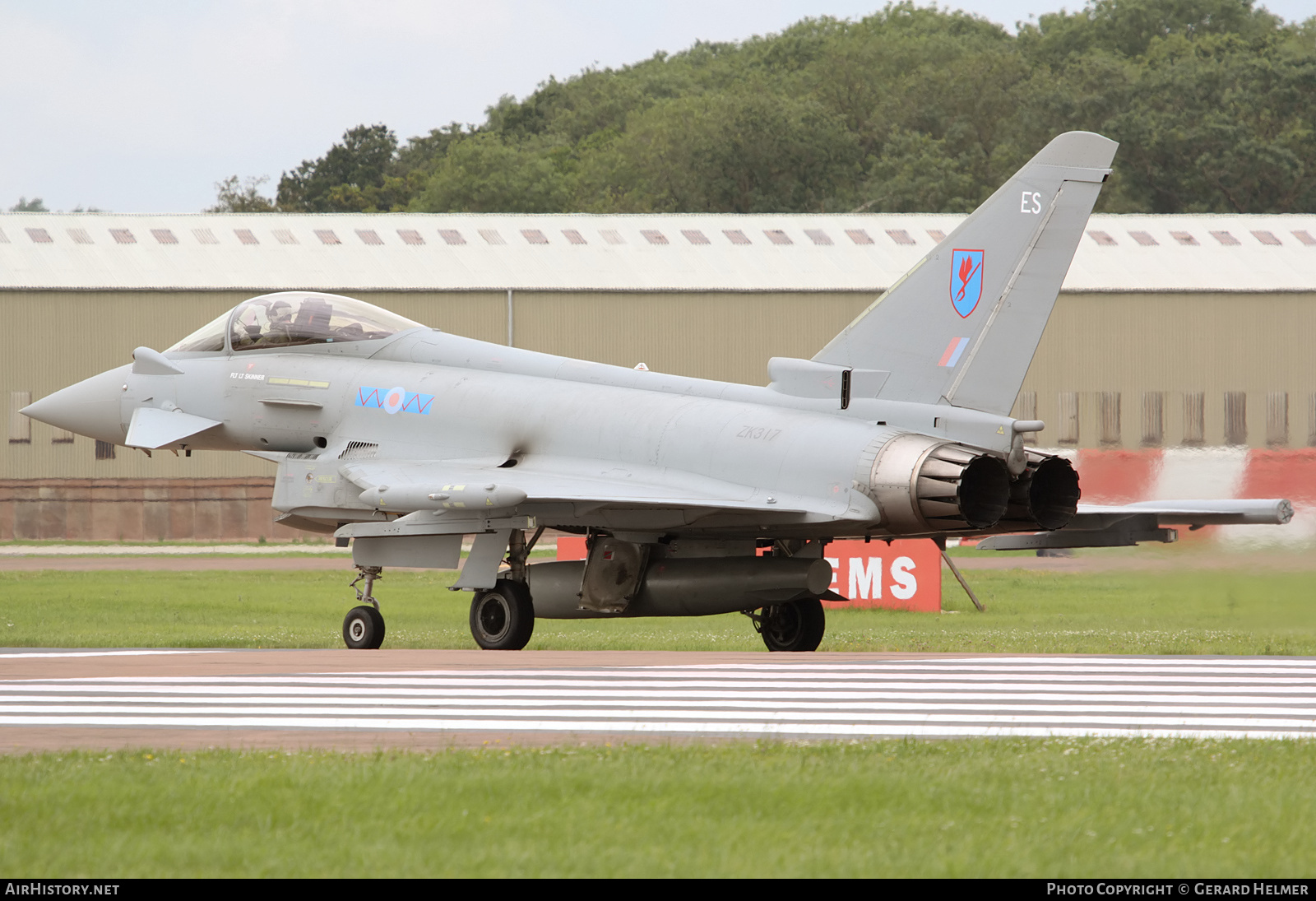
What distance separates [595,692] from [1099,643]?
833cm

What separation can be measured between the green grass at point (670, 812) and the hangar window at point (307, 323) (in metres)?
11.6

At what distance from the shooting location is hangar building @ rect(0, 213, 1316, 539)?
49.5 metres

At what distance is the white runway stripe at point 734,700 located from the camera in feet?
31.9

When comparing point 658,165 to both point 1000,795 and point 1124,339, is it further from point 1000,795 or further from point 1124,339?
point 1000,795

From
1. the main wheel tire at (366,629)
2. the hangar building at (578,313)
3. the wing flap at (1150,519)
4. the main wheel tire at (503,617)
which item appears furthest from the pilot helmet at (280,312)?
the hangar building at (578,313)

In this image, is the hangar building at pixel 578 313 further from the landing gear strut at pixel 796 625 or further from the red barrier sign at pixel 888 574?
the landing gear strut at pixel 796 625

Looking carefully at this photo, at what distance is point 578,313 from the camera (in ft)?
166

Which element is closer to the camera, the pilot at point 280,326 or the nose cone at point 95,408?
the pilot at point 280,326

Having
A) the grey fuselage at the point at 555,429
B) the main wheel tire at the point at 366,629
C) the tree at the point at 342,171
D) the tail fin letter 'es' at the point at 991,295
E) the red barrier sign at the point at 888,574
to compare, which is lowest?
the main wheel tire at the point at 366,629

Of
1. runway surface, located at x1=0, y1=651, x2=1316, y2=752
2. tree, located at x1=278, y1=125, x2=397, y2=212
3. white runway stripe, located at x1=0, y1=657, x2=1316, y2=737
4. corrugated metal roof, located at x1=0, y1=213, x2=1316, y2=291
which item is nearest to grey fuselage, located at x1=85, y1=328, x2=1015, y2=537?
runway surface, located at x1=0, y1=651, x2=1316, y2=752

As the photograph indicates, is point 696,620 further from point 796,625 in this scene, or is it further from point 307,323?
point 307,323

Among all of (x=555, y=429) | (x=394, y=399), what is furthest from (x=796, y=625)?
(x=394, y=399)

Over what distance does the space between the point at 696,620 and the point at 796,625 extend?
Answer: 10.3 metres

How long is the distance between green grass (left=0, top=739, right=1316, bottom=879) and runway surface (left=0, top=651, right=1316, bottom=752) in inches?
41.6
